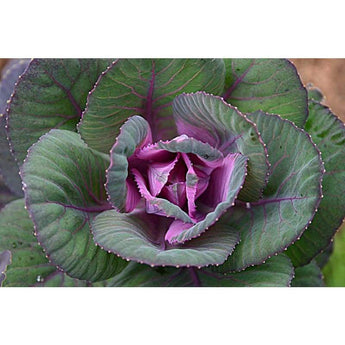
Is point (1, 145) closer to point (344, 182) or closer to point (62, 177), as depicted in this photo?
point (62, 177)

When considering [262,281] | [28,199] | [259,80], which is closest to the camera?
[28,199]

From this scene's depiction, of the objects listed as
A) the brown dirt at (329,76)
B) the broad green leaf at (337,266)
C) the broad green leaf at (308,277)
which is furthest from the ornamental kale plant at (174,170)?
the brown dirt at (329,76)

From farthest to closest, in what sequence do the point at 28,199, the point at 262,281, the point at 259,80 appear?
1. the point at 259,80
2. the point at 262,281
3. the point at 28,199

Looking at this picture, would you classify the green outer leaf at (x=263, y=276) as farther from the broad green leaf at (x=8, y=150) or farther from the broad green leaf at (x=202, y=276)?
the broad green leaf at (x=8, y=150)

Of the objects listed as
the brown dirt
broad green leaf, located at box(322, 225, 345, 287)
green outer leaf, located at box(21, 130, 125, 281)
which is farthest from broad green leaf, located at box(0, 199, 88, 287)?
the brown dirt

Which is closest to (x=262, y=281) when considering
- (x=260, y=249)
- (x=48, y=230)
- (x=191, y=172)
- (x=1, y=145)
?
(x=260, y=249)

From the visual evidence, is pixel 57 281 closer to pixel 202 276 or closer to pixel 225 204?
pixel 202 276

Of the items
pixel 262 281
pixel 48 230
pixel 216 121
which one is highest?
pixel 216 121

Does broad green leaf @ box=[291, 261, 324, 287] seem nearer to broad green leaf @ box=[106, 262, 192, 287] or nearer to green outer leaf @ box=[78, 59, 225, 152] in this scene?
broad green leaf @ box=[106, 262, 192, 287]
